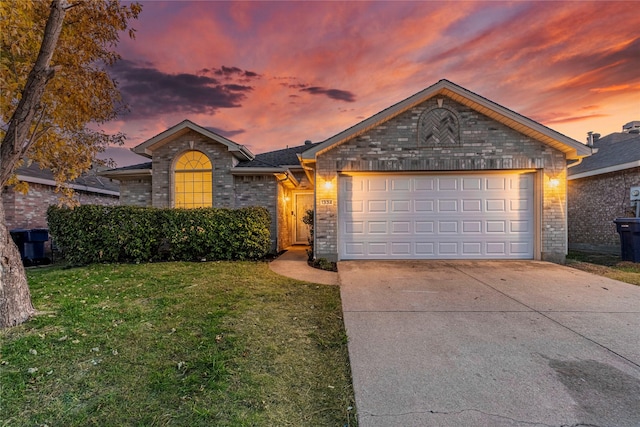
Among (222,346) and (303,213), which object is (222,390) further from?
(303,213)

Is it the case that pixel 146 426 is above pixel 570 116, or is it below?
below

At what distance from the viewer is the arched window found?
1077 cm

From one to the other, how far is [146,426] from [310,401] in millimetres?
1107

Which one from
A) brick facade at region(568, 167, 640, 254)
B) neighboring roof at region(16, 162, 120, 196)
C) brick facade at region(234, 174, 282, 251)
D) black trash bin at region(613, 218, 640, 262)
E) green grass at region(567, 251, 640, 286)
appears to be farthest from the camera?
brick facade at region(234, 174, 282, 251)

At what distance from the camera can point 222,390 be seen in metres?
2.27

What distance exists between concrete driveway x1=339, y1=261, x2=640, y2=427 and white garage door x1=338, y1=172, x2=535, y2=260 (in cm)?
254

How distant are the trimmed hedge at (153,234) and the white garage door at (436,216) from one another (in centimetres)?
288

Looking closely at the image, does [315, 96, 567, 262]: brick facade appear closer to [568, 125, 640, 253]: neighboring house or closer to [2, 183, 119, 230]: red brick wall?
[568, 125, 640, 253]: neighboring house

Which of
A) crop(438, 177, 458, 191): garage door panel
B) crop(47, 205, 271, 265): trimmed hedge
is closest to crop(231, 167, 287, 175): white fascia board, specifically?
crop(47, 205, 271, 265): trimmed hedge

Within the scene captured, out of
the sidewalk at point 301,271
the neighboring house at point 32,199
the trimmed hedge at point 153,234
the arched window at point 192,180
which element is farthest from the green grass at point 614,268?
the neighboring house at point 32,199

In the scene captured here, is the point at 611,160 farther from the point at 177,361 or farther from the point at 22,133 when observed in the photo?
the point at 22,133

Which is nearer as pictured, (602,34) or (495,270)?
(495,270)

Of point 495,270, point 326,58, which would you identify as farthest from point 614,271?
point 326,58

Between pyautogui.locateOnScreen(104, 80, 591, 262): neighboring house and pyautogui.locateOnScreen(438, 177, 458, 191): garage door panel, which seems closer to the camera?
pyautogui.locateOnScreen(104, 80, 591, 262): neighboring house
